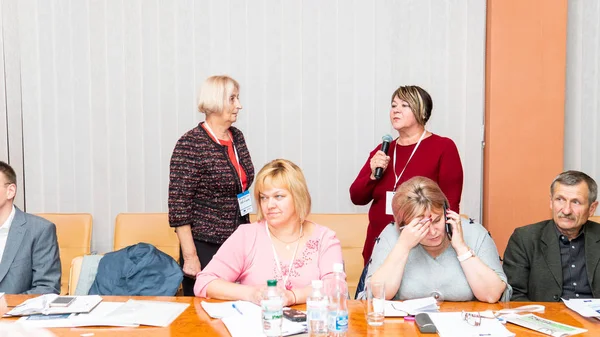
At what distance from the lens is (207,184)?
3.59 metres

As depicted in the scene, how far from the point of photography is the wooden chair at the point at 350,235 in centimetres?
425

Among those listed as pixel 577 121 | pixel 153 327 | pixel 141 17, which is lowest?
pixel 153 327

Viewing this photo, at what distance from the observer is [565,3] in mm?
4531

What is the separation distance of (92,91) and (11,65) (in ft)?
2.22

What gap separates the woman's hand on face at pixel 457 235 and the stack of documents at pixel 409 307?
264 mm

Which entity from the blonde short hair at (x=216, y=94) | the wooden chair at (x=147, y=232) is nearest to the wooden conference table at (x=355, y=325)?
the blonde short hair at (x=216, y=94)

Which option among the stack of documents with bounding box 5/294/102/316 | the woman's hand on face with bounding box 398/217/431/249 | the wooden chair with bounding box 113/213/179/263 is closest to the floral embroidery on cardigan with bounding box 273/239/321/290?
the woman's hand on face with bounding box 398/217/431/249

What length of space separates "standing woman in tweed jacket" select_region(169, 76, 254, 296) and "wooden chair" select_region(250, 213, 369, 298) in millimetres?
847

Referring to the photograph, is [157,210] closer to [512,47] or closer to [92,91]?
[92,91]

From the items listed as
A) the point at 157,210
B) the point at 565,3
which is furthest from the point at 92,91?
the point at 565,3

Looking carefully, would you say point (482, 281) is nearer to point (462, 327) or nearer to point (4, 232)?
point (462, 327)

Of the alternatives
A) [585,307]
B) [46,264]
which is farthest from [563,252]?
[46,264]

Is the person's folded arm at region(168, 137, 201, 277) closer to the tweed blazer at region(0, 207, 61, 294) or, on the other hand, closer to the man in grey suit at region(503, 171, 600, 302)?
the tweed blazer at region(0, 207, 61, 294)

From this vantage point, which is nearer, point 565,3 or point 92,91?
point 565,3
